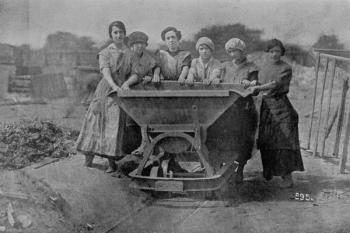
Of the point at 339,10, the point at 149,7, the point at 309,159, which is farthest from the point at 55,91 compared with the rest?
the point at 339,10

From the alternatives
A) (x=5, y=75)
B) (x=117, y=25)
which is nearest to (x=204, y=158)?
(x=117, y=25)

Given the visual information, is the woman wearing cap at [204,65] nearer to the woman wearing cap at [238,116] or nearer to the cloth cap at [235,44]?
the woman wearing cap at [238,116]

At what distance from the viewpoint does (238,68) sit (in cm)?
501

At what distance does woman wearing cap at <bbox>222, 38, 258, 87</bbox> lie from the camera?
496 cm

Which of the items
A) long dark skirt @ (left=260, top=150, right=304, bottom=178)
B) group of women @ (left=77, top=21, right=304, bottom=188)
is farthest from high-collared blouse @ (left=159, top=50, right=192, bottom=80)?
long dark skirt @ (left=260, top=150, right=304, bottom=178)

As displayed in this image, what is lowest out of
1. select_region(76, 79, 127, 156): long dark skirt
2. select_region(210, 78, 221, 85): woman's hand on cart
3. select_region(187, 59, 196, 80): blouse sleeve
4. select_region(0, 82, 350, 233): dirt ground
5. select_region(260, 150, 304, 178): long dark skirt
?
select_region(0, 82, 350, 233): dirt ground

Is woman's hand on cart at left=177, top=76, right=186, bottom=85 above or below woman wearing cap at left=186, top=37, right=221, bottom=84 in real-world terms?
below

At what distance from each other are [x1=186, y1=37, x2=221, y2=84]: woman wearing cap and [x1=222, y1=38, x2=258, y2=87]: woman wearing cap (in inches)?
4.4

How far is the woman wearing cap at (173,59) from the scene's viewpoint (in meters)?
5.17

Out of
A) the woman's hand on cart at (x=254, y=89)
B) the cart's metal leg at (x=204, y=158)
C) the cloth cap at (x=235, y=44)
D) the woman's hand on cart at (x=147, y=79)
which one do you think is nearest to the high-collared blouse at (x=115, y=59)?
the woman's hand on cart at (x=147, y=79)

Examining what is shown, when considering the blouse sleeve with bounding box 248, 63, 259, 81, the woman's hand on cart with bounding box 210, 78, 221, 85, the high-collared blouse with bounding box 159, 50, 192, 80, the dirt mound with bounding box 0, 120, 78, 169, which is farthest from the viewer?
the dirt mound with bounding box 0, 120, 78, 169

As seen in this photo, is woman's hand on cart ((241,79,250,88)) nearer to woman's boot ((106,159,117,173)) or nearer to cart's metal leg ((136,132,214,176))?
cart's metal leg ((136,132,214,176))

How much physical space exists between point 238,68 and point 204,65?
389 millimetres

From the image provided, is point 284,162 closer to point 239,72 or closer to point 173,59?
point 239,72
